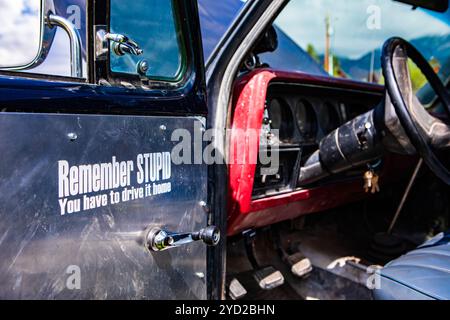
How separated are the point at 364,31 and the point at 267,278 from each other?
2.06 metres

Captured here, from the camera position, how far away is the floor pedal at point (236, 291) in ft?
6.67

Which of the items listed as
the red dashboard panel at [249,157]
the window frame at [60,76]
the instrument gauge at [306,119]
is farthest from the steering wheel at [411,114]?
the window frame at [60,76]

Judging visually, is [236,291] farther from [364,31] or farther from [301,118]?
[364,31]

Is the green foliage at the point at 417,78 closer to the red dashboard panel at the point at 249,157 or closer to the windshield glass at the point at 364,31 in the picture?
the windshield glass at the point at 364,31

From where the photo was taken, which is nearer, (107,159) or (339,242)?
(107,159)

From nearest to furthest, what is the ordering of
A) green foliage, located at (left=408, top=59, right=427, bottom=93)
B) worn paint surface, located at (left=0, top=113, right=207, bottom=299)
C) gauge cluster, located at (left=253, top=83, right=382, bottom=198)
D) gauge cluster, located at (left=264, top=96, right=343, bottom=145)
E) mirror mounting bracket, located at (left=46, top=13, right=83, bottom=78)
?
worn paint surface, located at (left=0, top=113, right=207, bottom=299) < mirror mounting bracket, located at (left=46, top=13, right=83, bottom=78) < gauge cluster, located at (left=253, top=83, right=382, bottom=198) < gauge cluster, located at (left=264, top=96, right=343, bottom=145) < green foliage, located at (left=408, top=59, right=427, bottom=93)

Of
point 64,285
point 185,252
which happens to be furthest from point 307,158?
point 64,285

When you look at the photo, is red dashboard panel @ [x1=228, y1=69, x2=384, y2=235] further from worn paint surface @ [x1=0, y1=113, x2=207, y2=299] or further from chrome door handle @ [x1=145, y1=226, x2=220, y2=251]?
chrome door handle @ [x1=145, y1=226, x2=220, y2=251]

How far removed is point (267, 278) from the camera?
2207 mm

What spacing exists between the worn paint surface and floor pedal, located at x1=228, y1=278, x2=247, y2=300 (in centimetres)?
46

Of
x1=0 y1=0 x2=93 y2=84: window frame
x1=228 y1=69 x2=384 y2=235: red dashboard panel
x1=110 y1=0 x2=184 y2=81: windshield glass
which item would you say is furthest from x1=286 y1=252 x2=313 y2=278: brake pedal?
x1=0 y1=0 x2=93 y2=84: window frame

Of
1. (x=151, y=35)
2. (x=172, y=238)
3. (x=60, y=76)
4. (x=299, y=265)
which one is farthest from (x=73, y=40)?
(x=299, y=265)

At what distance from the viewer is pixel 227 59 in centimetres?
177

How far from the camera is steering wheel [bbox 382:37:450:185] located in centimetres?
171
